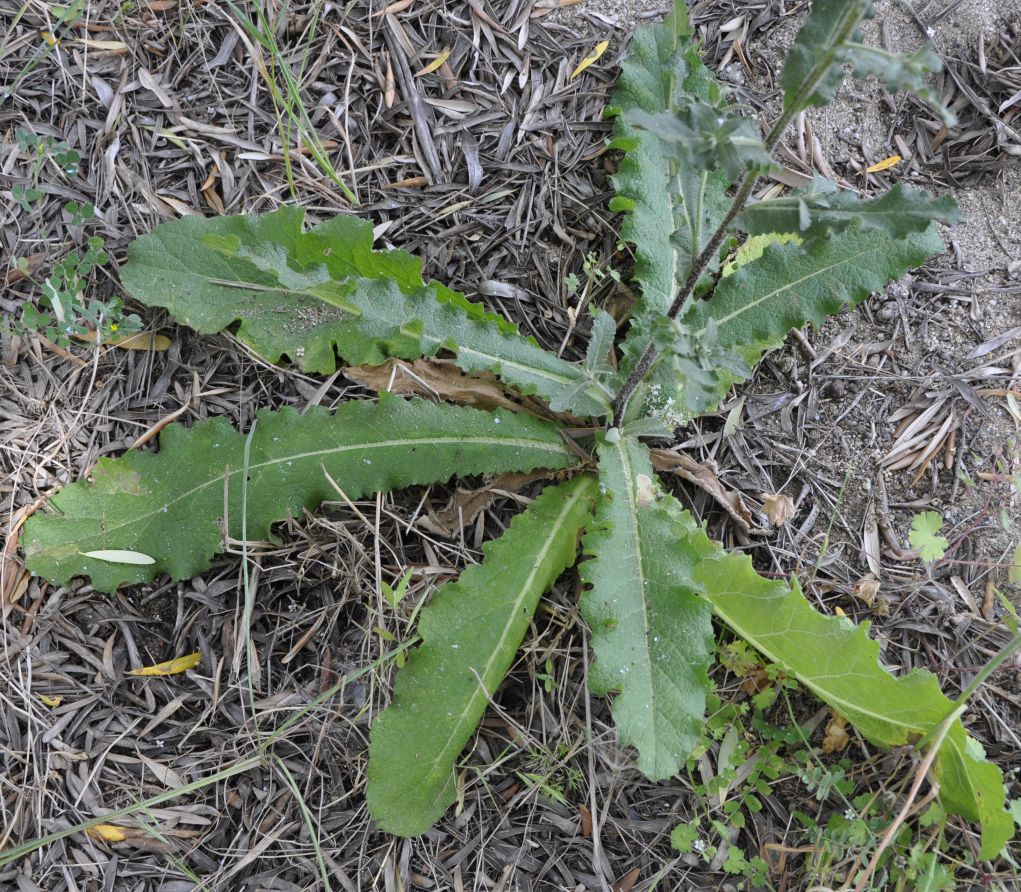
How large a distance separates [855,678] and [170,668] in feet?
6.75

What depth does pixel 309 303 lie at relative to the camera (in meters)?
2.71

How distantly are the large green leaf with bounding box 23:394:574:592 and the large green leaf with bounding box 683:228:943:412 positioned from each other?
31.4 inches

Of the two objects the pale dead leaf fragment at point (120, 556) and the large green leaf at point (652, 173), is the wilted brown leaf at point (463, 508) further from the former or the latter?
the pale dead leaf fragment at point (120, 556)

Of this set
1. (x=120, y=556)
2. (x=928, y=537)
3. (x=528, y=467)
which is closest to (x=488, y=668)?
(x=528, y=467)

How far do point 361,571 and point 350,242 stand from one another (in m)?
1.03

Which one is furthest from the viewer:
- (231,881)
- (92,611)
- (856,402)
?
(856,402)

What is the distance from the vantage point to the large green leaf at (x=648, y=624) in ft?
7.21

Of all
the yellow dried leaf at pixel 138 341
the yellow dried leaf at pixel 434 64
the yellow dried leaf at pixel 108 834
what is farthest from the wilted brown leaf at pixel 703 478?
the yellow dried leaf at pixel 108 834

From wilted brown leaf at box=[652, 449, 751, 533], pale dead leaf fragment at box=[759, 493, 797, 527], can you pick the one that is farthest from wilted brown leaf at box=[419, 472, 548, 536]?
pale dead leaf fragment at box=[759, 493, 797, 527]

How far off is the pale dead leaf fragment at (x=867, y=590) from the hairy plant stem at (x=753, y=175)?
3.12ft

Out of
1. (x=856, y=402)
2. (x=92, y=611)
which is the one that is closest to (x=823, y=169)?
(x=856, y=402)

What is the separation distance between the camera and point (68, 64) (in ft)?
9.47

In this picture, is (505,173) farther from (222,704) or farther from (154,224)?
(222,704)

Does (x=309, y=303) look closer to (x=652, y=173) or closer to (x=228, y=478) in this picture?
(x=228, y=478)
